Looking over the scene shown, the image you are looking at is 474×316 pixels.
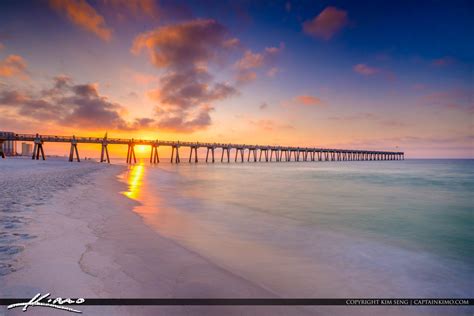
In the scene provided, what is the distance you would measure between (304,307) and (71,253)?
3728 millimetres

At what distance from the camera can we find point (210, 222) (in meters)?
8.16

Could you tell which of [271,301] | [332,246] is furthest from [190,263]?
[332,246]

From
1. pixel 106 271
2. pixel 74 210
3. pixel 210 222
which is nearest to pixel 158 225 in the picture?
pixel 210 222

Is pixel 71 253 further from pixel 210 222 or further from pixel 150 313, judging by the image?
pixel 210 222

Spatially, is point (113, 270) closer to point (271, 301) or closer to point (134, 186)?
point (271, 301)

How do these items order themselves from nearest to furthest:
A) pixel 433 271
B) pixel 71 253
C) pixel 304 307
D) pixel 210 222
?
pixel 304 307 < pixel 71 253 < pixel 433 271 < pixel 210 222
